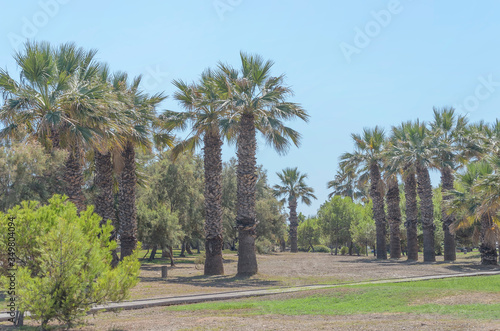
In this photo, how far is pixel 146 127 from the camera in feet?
82.0

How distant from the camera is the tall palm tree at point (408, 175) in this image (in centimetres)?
3728

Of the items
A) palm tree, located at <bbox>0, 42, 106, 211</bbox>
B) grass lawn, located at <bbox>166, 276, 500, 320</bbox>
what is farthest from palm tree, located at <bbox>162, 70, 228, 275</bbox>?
grass lawn, located at <bbox>166, 276, 500, 320</bbox>

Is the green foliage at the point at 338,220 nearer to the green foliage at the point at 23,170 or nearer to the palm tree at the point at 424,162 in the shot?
the palm tree at the point at 424,162

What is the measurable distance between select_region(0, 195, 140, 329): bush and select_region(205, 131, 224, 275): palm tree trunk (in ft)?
49.7

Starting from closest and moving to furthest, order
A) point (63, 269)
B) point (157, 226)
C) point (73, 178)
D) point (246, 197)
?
point (63, 269)
point (73, 178)
point (246, 197)
point (157, 226)

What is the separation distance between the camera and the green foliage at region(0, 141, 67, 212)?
17.1 m

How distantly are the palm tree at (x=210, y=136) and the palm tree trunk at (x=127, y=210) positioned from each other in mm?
3342

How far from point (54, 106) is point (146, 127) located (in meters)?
6.84

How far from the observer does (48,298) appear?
7863 millimetres

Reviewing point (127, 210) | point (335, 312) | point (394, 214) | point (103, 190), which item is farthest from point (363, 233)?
point (335, 312)

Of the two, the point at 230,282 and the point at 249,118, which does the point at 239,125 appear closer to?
the point at 249,118

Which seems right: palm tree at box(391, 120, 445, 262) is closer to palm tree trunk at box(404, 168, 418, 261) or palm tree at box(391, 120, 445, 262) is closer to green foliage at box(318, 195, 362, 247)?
palm tree trunk at box(404, 168, 418, 261)

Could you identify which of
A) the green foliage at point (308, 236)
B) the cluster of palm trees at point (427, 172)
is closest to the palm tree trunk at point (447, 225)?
the cluster of palm trees at point (427, 172)

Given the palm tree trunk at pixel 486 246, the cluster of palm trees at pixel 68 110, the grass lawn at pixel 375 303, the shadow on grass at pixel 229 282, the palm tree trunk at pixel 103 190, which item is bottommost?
the shadow on grass at pixel 229 282
